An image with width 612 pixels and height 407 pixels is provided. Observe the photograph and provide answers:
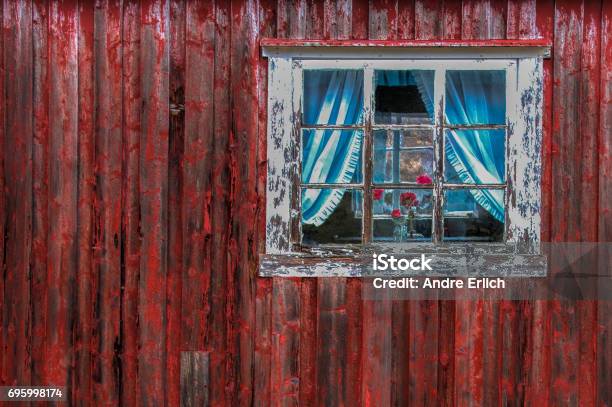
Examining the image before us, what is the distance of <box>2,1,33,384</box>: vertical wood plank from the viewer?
3.72 m

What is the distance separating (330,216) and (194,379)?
118 cm

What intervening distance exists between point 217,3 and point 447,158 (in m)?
1.52

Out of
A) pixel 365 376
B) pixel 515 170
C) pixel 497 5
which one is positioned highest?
pixel 497 5

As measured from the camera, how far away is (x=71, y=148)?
372 centimetres

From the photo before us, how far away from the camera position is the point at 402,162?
147 inches

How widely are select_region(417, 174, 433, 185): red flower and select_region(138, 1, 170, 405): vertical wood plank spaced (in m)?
1.39

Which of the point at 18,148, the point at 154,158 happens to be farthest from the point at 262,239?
the point at 18,148

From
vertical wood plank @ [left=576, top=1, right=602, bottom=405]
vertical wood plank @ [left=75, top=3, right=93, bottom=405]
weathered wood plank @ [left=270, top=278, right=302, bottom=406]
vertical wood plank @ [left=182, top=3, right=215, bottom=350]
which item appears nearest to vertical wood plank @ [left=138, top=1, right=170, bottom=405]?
vertical wood plank @ [left=182, top=3, right=215, bottom=350]

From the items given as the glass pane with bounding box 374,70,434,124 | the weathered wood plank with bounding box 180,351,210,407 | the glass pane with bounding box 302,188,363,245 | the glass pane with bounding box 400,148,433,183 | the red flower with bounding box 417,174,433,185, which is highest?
the glass pane with bounding box 374,70,434,124

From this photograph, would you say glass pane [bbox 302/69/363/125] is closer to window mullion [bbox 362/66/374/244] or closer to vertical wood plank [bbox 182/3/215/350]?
window mullion [bbox 362/66/374/244]

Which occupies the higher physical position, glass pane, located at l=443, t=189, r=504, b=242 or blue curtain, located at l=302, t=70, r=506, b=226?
blue curtain, located at l=302, t=70, r=506, b=226

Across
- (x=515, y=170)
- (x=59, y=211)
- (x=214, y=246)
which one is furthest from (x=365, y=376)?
(x=59, y=211)

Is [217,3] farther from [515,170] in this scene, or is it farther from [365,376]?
[365,376]

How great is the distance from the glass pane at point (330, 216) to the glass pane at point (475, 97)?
71 cm
